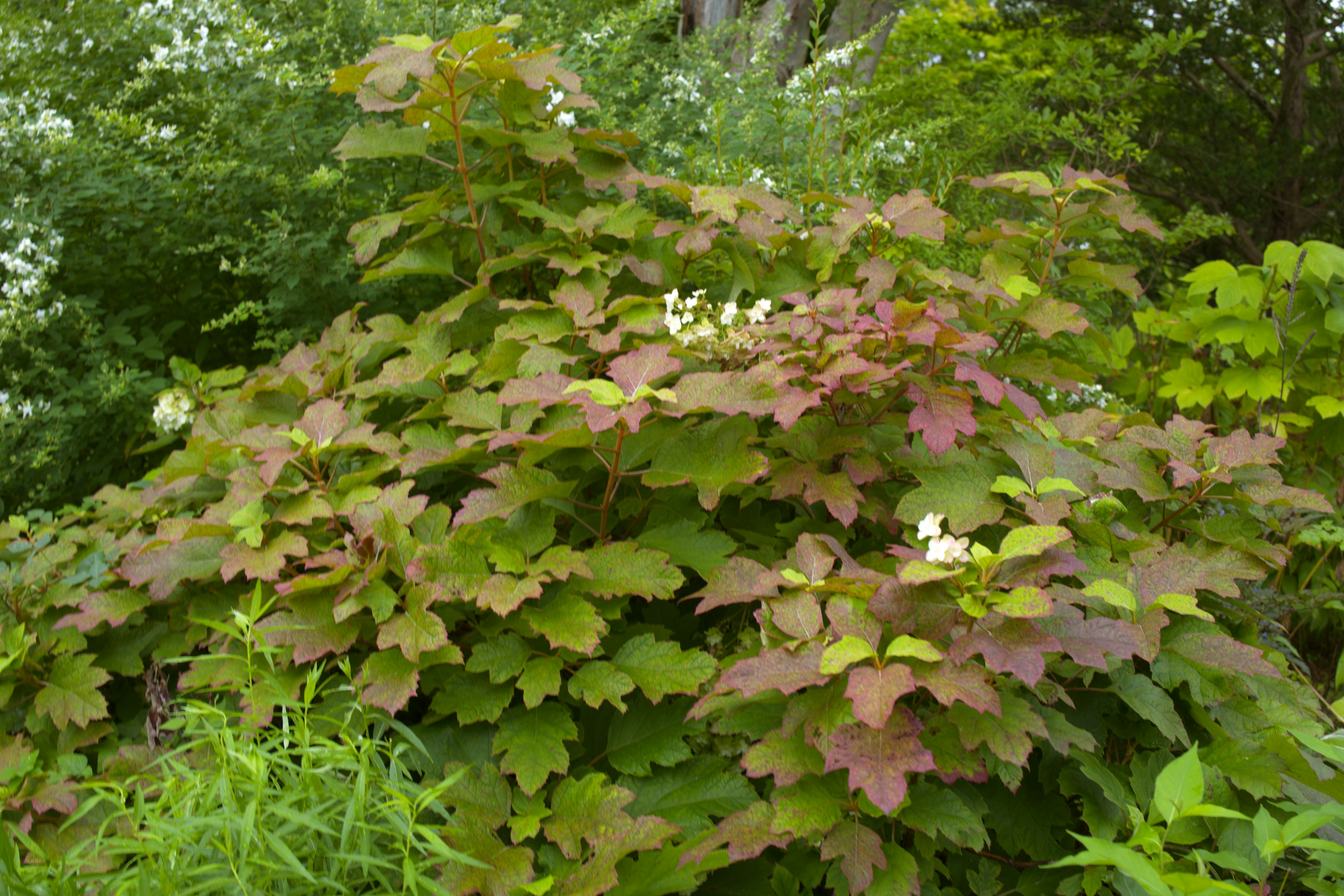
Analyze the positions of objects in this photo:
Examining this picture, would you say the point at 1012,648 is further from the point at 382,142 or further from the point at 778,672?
the point at 382,142

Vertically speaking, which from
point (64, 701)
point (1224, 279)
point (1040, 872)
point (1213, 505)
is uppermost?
point (1224, 279)

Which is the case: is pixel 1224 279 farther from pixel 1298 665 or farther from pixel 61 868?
pixel 61 868

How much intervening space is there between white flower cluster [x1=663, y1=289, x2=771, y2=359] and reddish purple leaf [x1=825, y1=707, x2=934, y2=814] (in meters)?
0.82

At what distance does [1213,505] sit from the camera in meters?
1.98

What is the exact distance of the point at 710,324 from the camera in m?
1.84

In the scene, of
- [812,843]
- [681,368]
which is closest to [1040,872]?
[812,843]

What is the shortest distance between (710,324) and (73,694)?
1.53 m

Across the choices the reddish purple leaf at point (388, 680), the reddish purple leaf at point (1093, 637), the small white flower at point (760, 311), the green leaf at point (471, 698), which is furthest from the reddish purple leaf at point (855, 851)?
the small white flower at point (760, 311)

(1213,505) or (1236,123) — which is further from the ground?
(1236,123)

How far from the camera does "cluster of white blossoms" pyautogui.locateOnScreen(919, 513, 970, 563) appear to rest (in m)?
1.26

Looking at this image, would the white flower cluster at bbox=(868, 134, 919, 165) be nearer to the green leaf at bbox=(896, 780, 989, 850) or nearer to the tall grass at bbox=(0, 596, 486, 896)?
the green leaf at bbox=(896, 780, 989, 850)

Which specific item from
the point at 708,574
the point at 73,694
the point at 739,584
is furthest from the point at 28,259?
the point at 739,584

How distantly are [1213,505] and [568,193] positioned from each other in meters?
1.77

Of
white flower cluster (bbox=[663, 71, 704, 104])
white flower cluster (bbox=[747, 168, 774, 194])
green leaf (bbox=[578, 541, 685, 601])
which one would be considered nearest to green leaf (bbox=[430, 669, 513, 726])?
green leaf (bbox=[578, 541, 685, 601])
